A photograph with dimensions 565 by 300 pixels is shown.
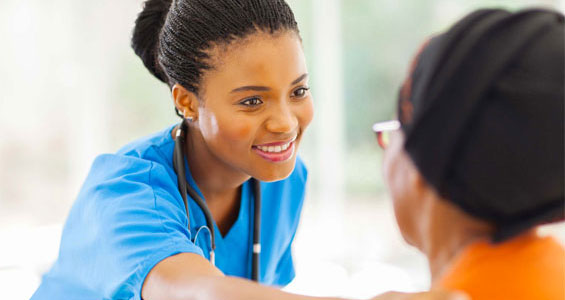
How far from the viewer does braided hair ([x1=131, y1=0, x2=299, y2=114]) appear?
127cm

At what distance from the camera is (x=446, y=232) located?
0.72m

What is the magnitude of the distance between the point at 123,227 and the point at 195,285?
0.23m

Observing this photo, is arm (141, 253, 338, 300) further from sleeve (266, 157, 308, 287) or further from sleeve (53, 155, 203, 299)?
sleeve (266, 157, 308, 287)

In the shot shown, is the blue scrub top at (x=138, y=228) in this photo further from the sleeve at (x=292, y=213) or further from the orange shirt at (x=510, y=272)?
the orange shirt at (x=510, y=272)

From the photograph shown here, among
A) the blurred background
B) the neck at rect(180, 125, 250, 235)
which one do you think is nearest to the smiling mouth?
the neck at rect(180, 125, 250, 235)

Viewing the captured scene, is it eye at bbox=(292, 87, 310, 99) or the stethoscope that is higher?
eye at bbox=(292, 87, 310, 99)

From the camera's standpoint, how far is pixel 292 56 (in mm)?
1258

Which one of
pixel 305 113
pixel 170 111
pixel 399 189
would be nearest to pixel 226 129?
pixel 305 113

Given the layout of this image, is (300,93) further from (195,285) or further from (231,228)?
(195,285)

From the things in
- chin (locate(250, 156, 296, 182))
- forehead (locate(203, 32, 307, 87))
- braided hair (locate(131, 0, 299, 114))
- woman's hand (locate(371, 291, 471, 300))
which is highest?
braided hair (locate(131, 0, 299, 114))

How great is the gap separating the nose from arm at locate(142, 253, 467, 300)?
1.08 ft

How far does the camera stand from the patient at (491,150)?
2.06ft

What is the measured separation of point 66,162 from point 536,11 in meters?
3.22

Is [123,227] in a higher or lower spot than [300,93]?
lower
